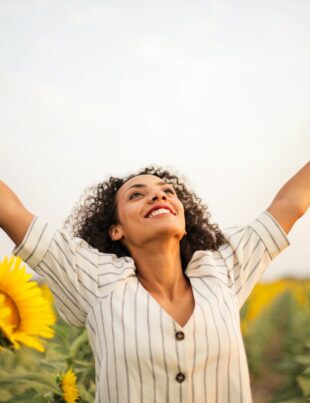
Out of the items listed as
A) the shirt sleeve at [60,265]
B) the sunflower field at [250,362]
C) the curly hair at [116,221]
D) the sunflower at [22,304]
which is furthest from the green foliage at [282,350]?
the sunflower at [22,304]

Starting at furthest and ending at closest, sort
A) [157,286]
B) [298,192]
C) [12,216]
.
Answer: [298,192] < [157,286] < [12,216]

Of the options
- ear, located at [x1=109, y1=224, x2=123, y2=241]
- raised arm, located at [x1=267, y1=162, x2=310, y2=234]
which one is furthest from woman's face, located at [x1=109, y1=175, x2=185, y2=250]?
raised arm, located at [x1=267, y1=162, x2=310, y2=234]

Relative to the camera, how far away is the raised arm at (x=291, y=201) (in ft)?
7.88

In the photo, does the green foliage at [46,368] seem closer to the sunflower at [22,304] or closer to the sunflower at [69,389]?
the sunflower at [69,389]

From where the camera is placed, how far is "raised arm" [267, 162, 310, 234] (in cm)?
240

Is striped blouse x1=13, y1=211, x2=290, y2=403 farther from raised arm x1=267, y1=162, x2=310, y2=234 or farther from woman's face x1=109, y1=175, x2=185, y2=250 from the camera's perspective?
raised arm x1=267, y1=162, x2=310, y2=234

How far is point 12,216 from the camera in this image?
2.08 metres

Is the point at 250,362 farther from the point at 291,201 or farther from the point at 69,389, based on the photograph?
the point at 69,389

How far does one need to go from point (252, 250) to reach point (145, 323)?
59 cm

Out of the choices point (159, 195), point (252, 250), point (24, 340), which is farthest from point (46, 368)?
point (24, 340)

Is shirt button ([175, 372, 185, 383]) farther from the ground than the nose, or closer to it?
closer to it

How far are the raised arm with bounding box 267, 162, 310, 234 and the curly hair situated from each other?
245 millimetres


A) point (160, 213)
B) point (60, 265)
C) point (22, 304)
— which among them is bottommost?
point (22, 304)

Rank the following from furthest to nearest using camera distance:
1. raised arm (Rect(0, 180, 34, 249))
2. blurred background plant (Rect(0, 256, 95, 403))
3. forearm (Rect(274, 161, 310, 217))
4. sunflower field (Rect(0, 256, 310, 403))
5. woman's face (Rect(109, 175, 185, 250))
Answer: forearm (Rect(274, 161, 310, 217)), woman's face (Rect(109, 175, 185, 250)), raised arm (Rect(0, 180, 34, 249)), sunflower field (Rect(0, 256, 310, 403)), blurred background plant (Rect(0, 256, 95, 403))
